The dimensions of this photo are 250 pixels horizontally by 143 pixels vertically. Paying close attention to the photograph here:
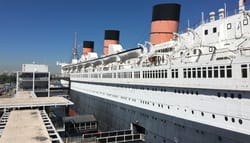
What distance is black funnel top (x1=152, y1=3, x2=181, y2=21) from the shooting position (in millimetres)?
21703

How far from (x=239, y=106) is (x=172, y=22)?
1288cm

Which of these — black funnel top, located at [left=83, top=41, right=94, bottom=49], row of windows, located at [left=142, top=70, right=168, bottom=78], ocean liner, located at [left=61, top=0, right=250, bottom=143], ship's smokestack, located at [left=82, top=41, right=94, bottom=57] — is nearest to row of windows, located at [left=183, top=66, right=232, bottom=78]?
ocean liner, located at [left=61, top=0, right=250, bottom=143]

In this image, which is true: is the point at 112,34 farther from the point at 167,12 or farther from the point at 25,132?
the point at 25,132

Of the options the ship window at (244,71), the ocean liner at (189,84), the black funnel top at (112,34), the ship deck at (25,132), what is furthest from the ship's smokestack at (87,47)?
the ship window at (244,71)

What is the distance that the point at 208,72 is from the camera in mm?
12727

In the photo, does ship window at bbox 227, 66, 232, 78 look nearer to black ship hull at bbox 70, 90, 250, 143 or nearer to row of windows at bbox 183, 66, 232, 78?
row of windows at bbox 183, 66, 232, 78

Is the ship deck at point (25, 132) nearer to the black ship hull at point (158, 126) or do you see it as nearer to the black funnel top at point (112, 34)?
the black ship hull at point (158, 126)

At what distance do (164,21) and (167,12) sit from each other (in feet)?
3.03

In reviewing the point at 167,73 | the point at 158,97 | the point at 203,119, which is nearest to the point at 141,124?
the point at 158,97

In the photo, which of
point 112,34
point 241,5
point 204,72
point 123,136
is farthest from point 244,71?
point 112,34

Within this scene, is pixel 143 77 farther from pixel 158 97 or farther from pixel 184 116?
pixel 184 116

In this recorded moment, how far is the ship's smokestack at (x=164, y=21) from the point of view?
21.8 meters

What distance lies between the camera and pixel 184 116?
14.5 m

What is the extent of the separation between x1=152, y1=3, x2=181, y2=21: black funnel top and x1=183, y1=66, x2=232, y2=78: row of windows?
908 centimetres
